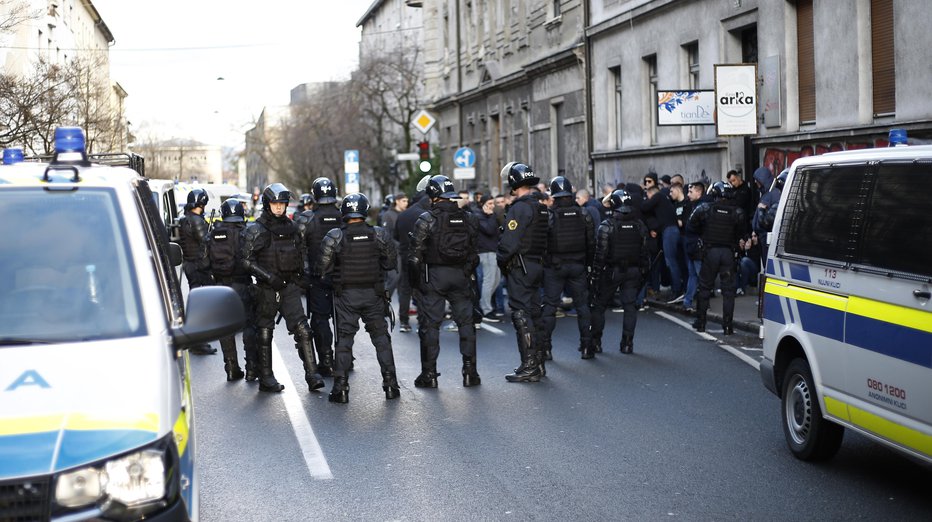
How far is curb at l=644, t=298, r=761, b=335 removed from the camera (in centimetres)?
1564

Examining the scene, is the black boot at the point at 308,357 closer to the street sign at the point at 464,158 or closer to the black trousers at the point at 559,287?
the black trousers at the point at 559,287

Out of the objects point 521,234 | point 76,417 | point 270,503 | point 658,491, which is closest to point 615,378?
point 521,234

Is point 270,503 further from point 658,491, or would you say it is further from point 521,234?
point 521,234

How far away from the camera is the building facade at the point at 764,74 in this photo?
17812mm

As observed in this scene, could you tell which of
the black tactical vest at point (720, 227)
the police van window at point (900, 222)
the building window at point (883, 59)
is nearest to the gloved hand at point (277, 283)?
the black tactical vest at point (720, 227)

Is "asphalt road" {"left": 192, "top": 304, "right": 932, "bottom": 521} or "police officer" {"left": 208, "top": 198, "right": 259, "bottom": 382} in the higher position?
"police officer" {"left": 208, "top": 198, "right": 259, "bottom": 382}

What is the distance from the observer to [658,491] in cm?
731

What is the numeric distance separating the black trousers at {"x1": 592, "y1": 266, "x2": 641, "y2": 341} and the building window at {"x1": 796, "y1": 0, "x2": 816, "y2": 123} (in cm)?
803

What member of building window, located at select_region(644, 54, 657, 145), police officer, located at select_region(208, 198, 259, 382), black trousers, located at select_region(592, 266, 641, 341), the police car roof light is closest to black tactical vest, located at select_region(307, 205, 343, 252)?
police officer, located at select_region(208, 198, 259, 382)

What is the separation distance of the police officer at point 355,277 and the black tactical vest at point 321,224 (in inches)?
44.2

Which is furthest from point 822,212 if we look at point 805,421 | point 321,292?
point 321,292

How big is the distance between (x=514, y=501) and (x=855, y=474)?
88.1 inches

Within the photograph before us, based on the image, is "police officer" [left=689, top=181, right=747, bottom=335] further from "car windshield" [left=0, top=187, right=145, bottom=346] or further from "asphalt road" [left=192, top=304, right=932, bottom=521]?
"car windshield" [left=0, top=187, right=145, bottom=346]

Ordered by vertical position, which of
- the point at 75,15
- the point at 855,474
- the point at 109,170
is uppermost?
the point at 75,15
